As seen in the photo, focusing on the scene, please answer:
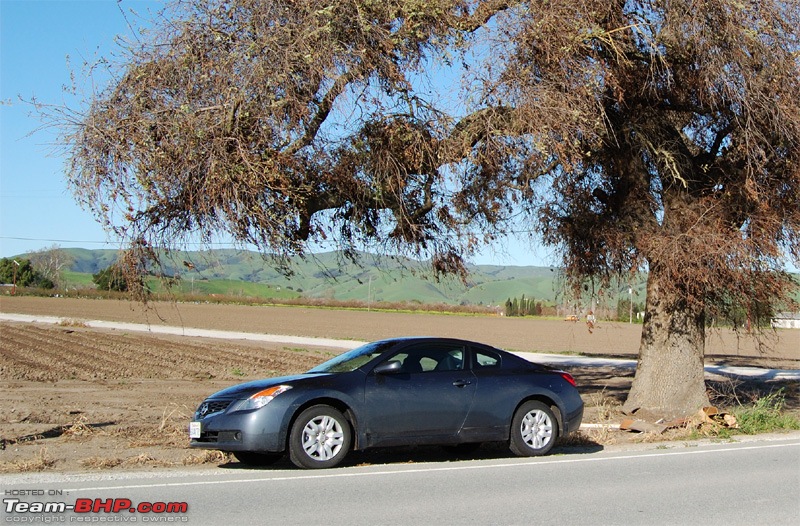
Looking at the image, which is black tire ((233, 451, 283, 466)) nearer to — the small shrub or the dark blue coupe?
the dark blue coupe

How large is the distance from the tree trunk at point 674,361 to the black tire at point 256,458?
7395 mm

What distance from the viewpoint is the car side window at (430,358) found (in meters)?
10.8

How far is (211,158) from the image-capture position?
11180 millimetres

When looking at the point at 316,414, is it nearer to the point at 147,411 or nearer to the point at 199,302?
the point at 147,411

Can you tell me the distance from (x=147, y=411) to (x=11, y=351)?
48.2 feet

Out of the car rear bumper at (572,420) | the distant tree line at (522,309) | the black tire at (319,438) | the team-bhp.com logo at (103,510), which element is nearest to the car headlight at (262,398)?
the black tire at (319,438)

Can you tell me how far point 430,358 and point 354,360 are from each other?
3.06 feet

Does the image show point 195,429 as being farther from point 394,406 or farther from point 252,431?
point 394,406

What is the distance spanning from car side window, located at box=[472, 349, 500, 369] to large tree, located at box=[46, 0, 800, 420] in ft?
8.54

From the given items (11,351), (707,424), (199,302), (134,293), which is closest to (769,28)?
(707,424)

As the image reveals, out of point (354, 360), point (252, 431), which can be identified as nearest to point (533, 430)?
point (354, 360)

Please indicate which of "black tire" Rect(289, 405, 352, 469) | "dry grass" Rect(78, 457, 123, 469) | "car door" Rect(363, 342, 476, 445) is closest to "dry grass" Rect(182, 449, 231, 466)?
"dry grass" Rect(78, 457, 123, 469)

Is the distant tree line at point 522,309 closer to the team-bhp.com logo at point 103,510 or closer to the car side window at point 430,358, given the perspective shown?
the car side window at point 430,358

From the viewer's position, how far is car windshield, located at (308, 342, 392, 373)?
1058 centimetres
